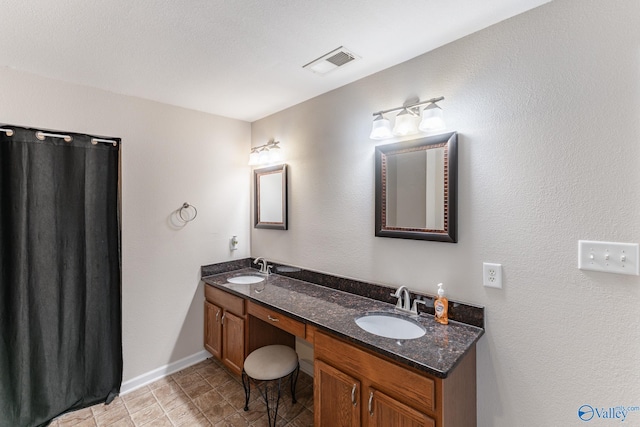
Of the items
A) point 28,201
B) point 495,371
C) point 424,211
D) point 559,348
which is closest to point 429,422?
point 495,371

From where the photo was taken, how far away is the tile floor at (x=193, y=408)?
1957 mm

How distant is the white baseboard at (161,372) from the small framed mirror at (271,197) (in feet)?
4.37

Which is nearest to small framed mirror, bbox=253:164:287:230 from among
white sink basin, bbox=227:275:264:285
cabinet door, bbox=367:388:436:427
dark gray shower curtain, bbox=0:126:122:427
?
white sink basin, bbox=227:275:264:285

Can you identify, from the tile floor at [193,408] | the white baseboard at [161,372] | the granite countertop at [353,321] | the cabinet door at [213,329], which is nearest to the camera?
the granite countertop at [353,321]

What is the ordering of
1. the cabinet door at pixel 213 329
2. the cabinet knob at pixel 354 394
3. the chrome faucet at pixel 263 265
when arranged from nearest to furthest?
the cabinet knob at pixel 354 394 < the cabinet door at pixel 213 329 < the chrome faucet at pixel 263 265

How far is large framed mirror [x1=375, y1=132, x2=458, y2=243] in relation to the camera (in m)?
1.59

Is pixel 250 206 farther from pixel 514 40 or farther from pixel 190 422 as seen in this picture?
pixel 514 40

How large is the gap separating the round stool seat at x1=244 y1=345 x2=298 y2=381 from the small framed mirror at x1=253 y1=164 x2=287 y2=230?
103cm

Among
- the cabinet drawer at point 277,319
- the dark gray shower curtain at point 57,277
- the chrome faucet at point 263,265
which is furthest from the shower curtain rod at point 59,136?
the cabinet drawer at point 277,319

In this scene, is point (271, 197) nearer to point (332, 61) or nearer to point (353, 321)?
point (332, 61)

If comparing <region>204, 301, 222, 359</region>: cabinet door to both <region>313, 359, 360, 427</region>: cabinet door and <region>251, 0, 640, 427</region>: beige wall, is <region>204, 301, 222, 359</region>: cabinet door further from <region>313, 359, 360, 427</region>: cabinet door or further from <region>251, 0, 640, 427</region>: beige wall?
<region>251, 0, 640, 427</region>: beige wall

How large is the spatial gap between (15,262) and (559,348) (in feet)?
10.1

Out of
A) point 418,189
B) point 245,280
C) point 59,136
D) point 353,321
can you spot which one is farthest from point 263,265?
point 59,136

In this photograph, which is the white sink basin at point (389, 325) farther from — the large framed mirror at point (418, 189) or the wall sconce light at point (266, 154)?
the wall sconce light at point (266, 154)
